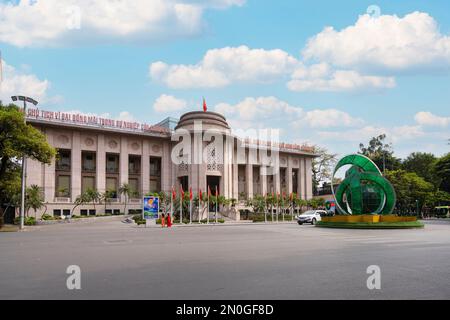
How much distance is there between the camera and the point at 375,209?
98.2ft

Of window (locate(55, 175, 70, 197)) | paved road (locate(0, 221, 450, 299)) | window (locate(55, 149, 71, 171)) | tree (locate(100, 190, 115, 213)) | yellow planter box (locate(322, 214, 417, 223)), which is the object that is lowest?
yellow planter box (locate(322, 214, 417, 223))

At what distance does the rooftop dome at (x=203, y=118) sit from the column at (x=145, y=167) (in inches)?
261

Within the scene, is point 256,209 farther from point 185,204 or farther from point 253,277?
point 253,277

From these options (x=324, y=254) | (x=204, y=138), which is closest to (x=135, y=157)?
(x=204, y=138)

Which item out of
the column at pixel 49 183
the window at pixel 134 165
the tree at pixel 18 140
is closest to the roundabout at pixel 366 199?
the tree at pixel 18 140

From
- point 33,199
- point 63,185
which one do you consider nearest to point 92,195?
point 63,185

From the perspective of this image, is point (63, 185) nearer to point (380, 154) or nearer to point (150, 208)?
point (150, 208)

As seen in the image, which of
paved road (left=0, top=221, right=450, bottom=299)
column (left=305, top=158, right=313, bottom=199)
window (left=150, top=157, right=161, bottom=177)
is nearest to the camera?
paved road (left=0, top=221, right=450, bottom=299)

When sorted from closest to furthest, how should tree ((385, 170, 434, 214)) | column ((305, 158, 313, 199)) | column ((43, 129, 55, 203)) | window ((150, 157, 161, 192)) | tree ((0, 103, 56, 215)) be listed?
tree ((0, 103, 56, 215)) < column ((43, 129, 55, 203)) < tree ((385, 170, 434, 214)) < window ((150, 157, 161, 192)) < column ((305, 158, 313, 199))

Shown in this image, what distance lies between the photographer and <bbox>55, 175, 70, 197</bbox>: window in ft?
179

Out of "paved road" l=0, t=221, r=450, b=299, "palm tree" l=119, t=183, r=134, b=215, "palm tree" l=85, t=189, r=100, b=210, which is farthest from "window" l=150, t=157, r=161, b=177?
"paved road" l=0, t=221, r=450, b=299

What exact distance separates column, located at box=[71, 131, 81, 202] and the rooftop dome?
15230 mm

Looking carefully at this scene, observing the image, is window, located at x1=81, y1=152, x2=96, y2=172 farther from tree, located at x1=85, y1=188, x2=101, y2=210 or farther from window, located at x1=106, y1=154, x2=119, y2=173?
tree, located at x1=85, y1=188, x2=101, y2=210
